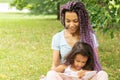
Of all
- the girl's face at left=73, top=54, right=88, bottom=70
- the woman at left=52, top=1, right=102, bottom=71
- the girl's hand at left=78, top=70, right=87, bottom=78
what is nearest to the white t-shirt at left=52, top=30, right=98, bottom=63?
the woman at left=52, top=1, right=102, bottom=71

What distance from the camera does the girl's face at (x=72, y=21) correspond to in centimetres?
473

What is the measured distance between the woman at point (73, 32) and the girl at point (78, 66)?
72 millimetres

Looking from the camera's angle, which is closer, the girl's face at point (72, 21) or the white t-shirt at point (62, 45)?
the girl's face at point (72, 21)

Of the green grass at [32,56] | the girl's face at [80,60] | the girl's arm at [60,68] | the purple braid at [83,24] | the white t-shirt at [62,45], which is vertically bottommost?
the green grass at [32,56]

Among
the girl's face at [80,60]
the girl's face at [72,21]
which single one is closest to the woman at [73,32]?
the girl's face at [72,21]

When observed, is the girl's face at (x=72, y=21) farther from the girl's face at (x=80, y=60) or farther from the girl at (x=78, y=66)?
the girl's face at (x=80, y=60)

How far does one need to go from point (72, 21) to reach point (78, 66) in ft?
1.71

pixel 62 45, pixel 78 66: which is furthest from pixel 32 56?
pixel 78 66

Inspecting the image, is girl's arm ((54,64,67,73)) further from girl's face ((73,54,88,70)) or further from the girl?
girl's face ((73,54,88,70))

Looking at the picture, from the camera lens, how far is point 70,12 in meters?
4.76

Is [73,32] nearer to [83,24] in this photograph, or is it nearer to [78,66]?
[83,24]

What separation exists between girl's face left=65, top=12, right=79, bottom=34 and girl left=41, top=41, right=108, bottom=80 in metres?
0.18

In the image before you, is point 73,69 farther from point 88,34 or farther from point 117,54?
point 117,54

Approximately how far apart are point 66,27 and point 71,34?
11 centimetres
